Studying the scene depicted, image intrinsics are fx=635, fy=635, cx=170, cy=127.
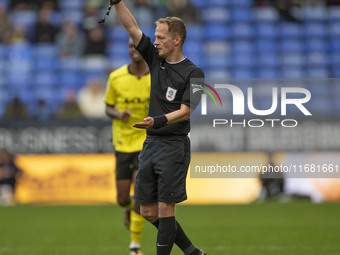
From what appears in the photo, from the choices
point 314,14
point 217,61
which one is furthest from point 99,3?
point 314,14

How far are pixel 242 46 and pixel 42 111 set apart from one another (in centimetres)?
587

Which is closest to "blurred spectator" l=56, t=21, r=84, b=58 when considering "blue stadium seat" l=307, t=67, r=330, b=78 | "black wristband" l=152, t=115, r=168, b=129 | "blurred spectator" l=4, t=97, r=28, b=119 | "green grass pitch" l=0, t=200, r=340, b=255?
"blurred spectator" l=4, t=97, r=28, b=119

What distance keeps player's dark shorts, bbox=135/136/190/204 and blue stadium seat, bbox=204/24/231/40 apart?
41.5 ft

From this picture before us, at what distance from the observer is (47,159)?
13656 mm

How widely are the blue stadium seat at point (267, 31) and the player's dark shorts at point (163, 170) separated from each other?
1277 cm

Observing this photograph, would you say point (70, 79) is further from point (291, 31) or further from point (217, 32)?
point (291, 31)

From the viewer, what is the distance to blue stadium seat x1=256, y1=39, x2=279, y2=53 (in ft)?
57.0

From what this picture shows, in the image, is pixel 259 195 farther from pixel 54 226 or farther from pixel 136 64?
pixel 136 64

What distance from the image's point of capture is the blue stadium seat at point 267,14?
58.2 feet

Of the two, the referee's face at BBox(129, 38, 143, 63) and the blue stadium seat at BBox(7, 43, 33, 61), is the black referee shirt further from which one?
the blue stadium seat at BBox(7, 43, 33, 61)

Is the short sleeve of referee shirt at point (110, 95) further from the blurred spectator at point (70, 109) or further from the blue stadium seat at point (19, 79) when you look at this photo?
the blue stadium seat at point (19, 79)

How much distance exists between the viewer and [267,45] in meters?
17.5

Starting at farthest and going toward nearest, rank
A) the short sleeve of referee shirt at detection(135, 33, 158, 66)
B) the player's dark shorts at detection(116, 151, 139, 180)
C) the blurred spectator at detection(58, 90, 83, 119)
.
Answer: the blurred spectator at detection(58, 90, 83, 119) < the player's dark shorts at detection(116, 151, 139, 180) < the short sleeve of referee shirt at detection(135, 33, 158, 66)

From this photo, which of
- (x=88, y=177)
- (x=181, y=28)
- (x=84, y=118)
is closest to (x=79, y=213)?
(x=88, y=177)
